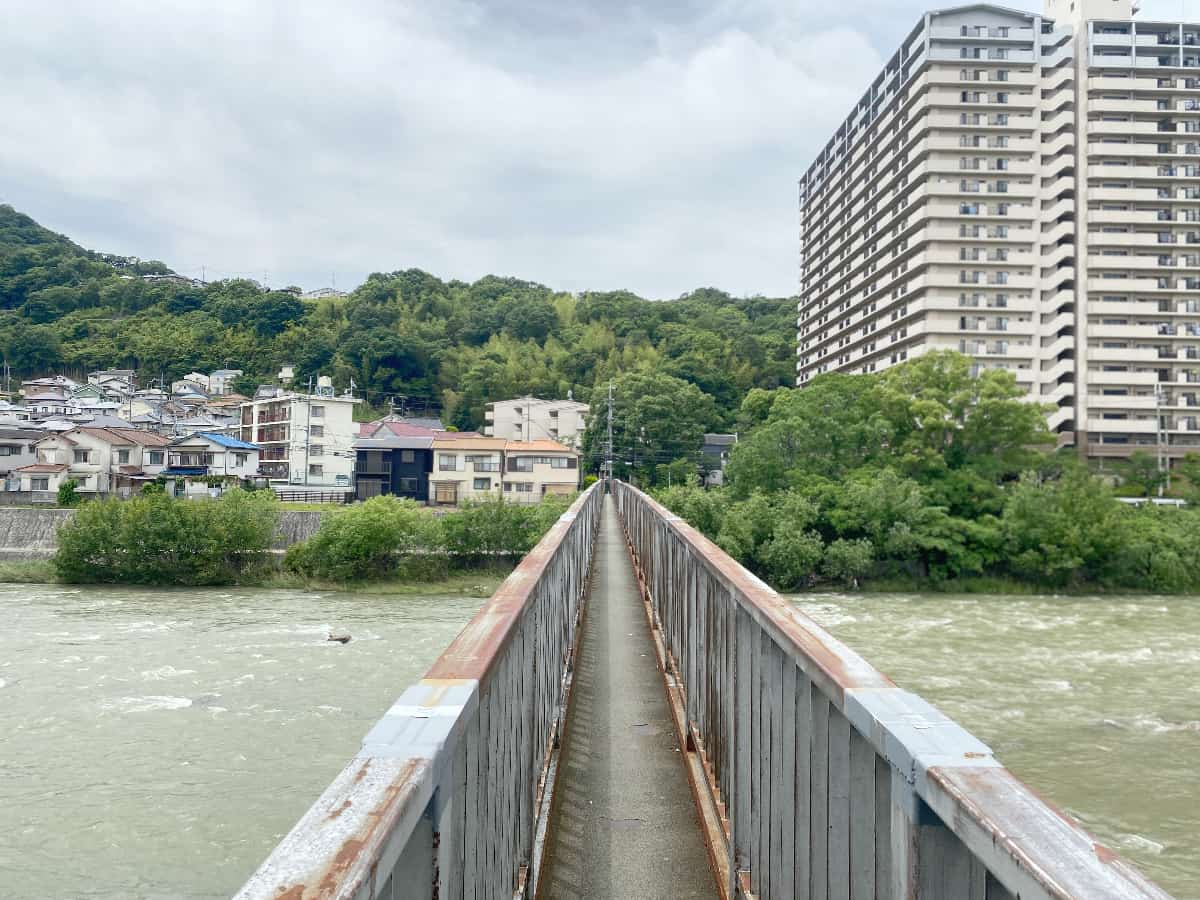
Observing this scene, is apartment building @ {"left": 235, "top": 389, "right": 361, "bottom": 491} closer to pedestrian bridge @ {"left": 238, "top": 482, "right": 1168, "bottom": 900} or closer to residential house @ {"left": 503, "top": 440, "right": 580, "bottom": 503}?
residential house @ {"left": 503, "top": 440, "right": 580, "bottom": 503}

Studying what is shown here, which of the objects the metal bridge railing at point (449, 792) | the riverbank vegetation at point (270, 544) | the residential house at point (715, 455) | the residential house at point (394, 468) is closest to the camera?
the metal bridge railing at point (449, 792)

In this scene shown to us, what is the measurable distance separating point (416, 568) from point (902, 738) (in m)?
30.4

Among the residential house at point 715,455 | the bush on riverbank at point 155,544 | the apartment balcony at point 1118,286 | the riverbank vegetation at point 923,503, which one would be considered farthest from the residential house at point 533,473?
the apartment balcony at point 1118,286

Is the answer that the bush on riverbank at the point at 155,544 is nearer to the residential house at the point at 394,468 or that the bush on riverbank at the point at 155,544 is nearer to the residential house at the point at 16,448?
the residential house at the point at 394,468

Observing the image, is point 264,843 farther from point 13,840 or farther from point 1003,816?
A: point 1003,816

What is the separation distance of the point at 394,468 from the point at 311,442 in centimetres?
789

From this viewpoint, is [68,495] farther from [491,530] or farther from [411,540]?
[491,530]

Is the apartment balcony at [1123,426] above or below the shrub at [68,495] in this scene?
above

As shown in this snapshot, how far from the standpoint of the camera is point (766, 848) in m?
2.11

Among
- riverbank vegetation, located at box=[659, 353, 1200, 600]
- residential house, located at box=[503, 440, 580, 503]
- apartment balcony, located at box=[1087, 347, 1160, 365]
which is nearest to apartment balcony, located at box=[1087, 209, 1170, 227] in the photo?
apartment balcony, located at box=[1087, 347, 1160, 365]

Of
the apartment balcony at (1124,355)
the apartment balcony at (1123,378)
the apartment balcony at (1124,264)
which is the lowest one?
the apartment balcony at (1123,378)

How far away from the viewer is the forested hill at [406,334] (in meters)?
63.6

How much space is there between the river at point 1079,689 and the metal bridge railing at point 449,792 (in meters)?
6.29

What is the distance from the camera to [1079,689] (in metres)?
16.5
